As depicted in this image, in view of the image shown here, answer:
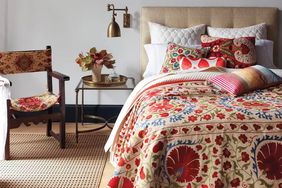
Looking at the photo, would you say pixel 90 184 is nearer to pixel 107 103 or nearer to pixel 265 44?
pixel 107 103

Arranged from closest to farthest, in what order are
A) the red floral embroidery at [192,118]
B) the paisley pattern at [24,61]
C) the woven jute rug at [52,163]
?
the red floral embroidery at [192,118], the woven jute rug at [52,163], the paisley pattern at [24,61]

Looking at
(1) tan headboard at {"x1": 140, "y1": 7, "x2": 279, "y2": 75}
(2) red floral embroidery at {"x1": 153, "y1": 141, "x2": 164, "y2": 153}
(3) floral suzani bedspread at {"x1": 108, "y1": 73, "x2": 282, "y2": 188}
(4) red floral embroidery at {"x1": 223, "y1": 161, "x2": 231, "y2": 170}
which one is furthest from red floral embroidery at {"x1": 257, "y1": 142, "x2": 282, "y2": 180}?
(1) tan headboard at {"x1": 140, "y1": 7, "x2": 279, "y2": 75}

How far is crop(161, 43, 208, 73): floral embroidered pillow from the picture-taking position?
3.80 metres

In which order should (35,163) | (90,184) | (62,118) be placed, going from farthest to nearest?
1. (62,118)
2. (35,163)
3. (90,184)

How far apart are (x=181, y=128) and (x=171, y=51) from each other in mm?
1600

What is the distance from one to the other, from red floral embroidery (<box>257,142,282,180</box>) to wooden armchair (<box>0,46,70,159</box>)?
77.4 inches

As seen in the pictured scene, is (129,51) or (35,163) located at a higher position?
(129,51)

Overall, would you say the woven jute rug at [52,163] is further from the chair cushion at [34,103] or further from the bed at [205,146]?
the bed at [205,146]

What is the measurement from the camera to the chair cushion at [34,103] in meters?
3.57

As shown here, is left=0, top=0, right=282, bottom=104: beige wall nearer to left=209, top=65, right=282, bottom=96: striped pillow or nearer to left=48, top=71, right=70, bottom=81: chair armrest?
left=48, top=71, right=70, bottom=81: chair armrest

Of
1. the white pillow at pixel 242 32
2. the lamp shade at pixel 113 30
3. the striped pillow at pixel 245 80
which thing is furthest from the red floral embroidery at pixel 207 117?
the lamp shade at pixel 113 30

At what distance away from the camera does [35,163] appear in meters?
3.52

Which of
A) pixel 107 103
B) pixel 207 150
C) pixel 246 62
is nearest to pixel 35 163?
pixel 107 103

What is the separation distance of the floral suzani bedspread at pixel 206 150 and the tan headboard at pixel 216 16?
2012mm
